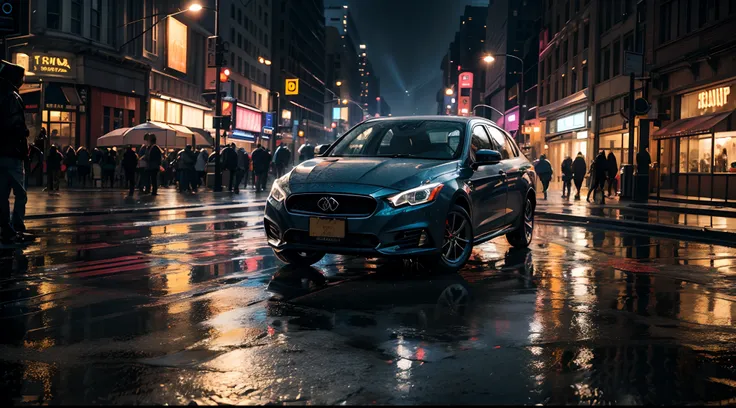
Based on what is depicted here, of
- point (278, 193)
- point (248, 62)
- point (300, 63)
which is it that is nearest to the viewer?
point (278, 193)

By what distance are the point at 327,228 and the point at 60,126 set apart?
32.5 meters

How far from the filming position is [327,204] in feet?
25.6

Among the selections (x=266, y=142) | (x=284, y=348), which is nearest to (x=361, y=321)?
(x=284, y=348)

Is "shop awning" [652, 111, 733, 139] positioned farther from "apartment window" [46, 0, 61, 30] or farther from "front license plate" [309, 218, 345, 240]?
"apartment window" [46, 0, 61, 30]

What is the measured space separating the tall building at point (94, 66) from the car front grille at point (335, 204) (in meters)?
25.6

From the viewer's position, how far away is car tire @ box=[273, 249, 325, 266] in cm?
870

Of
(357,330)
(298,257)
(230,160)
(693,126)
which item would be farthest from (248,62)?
(357,330)

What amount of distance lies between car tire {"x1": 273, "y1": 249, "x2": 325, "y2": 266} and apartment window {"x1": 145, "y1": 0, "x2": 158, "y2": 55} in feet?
124

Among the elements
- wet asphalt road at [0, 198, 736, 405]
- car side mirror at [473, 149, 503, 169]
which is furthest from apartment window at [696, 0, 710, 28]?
car side mirror at [473, 149, 503, 169]

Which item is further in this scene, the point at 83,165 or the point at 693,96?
the point at 83,165

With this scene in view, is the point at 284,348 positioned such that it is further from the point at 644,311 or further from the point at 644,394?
the point at 644,311

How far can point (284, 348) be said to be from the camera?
4.97m

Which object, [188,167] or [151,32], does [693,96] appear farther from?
[151,32]

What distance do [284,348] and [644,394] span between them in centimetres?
208
